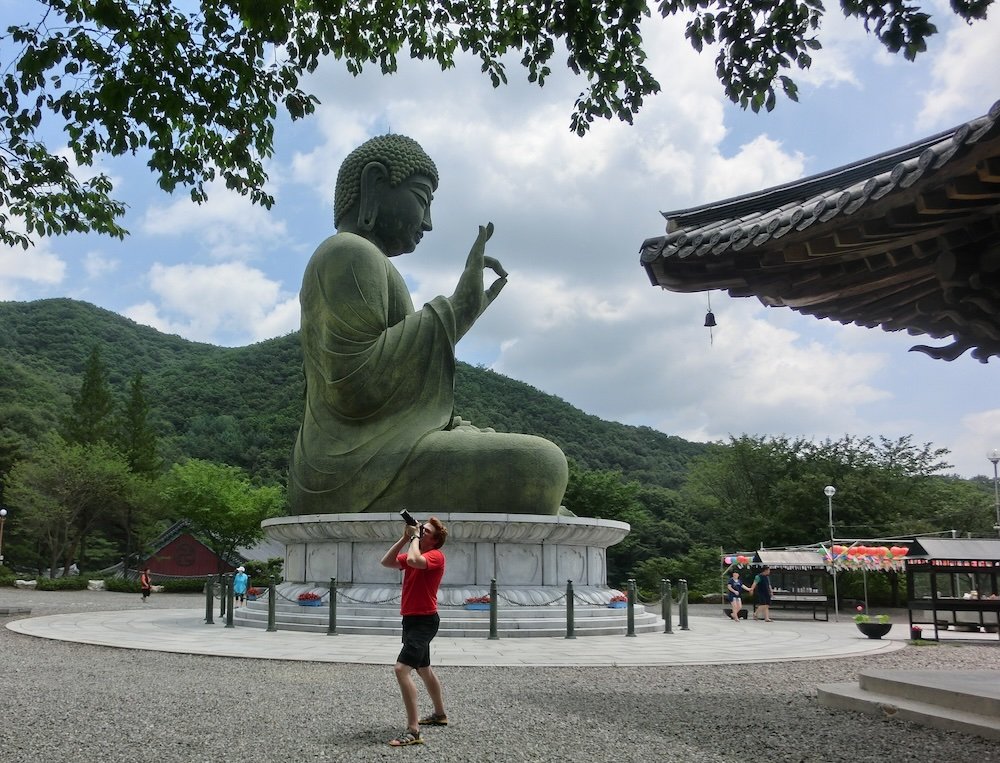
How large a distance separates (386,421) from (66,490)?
3067cm

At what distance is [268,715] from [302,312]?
8815mm

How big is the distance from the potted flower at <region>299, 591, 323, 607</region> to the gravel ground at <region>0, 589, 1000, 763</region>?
3.12 metres

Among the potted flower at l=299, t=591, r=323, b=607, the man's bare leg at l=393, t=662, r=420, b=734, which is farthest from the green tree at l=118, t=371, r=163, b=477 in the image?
the man's bare leg at l=393, t=662, r=420, b=734

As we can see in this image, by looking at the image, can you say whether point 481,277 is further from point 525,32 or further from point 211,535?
point 211,535

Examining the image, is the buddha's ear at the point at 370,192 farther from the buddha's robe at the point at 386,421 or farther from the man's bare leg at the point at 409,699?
the man's bare leg at the point at 409,699

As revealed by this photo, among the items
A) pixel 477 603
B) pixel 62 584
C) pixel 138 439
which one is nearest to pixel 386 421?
pixel 477 603

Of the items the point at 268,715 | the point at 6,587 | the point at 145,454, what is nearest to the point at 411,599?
the point at 268,715

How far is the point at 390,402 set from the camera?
13023 millimetres

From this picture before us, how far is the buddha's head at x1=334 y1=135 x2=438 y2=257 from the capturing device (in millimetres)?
14234

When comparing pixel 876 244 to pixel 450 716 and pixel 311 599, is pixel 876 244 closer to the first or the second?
pixel 450 716

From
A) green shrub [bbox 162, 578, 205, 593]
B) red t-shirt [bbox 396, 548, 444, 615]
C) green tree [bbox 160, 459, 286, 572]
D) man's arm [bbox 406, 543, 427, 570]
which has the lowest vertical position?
green shrub [bbox 162, 578, 205, 593]

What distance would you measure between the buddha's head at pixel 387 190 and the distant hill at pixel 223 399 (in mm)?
31398

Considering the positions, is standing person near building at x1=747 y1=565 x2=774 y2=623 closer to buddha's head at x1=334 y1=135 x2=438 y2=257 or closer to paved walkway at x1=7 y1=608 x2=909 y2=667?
paved walkway at x1=7 y1=608 x2=909 y2=667

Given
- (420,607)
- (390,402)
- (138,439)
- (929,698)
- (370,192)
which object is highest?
(370,192)
